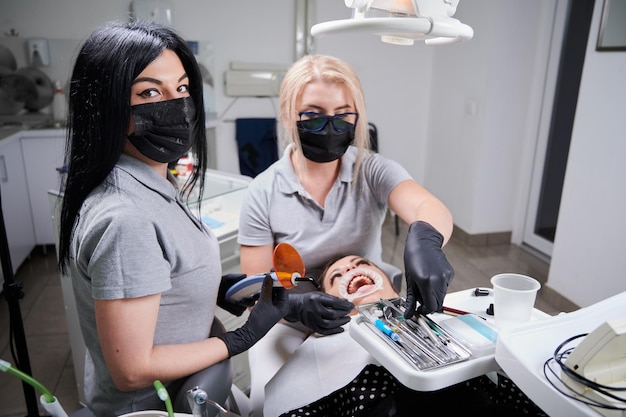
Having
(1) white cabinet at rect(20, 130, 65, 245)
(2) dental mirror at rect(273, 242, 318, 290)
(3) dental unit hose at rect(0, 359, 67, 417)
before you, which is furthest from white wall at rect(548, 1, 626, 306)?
(1) white cabinet at rect(20, 130, 65, 245)

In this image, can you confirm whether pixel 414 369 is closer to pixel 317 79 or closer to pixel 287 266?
pixel 287 266

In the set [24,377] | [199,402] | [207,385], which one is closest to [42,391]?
[24,377]

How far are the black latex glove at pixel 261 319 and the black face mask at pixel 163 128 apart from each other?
0.35 meters

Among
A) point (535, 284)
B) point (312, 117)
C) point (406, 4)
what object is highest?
point (406, 4)

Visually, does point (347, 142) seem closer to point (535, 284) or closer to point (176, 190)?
point (176, 190)

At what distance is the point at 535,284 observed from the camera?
91cm

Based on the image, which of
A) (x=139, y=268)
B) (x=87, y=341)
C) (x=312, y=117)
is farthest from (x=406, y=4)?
(x=87, y=341)

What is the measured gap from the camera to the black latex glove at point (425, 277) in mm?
882

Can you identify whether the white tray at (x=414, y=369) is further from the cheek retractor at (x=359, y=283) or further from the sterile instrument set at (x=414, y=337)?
the cheek retractor at (x=359, y=283)

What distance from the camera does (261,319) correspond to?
1.04 meters

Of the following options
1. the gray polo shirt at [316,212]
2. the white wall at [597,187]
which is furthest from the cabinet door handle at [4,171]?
the white wall at [597,187]

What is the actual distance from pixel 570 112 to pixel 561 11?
0.68 m

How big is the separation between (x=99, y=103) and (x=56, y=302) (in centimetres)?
233

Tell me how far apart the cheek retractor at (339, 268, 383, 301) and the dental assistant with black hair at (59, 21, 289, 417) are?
0.91 feet
